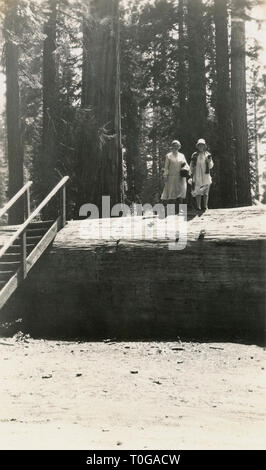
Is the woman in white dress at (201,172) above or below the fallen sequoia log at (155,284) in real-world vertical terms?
above

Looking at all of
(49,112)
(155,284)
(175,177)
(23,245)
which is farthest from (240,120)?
(23,245)

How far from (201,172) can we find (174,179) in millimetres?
676

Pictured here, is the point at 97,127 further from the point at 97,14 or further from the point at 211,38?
the point at 211,38

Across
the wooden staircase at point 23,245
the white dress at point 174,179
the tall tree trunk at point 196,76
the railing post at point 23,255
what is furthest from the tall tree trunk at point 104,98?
the tall tree trunk at point 196,76

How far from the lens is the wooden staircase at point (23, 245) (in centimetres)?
935

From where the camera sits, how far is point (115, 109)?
Result: 48.4ft

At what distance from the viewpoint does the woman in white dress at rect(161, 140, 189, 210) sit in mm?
12000

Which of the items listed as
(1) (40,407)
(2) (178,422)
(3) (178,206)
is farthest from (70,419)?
(3) (178,206)

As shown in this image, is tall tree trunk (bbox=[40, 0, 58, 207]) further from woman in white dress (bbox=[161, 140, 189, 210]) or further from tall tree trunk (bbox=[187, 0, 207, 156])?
woman in white dress (bbox=[161, 140, 189, 210])

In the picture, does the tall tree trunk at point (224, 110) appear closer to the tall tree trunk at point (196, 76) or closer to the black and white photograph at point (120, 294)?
the black and white photograph at point (120, 294)

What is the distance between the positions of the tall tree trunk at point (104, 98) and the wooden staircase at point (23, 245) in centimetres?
307

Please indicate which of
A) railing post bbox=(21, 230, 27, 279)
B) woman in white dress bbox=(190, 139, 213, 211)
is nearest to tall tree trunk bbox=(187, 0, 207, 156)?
woman in white dress bbox=(190, 139, 213, 211)

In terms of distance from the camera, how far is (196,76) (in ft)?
70.1

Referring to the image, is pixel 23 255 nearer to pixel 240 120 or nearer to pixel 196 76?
pixel 240 120
